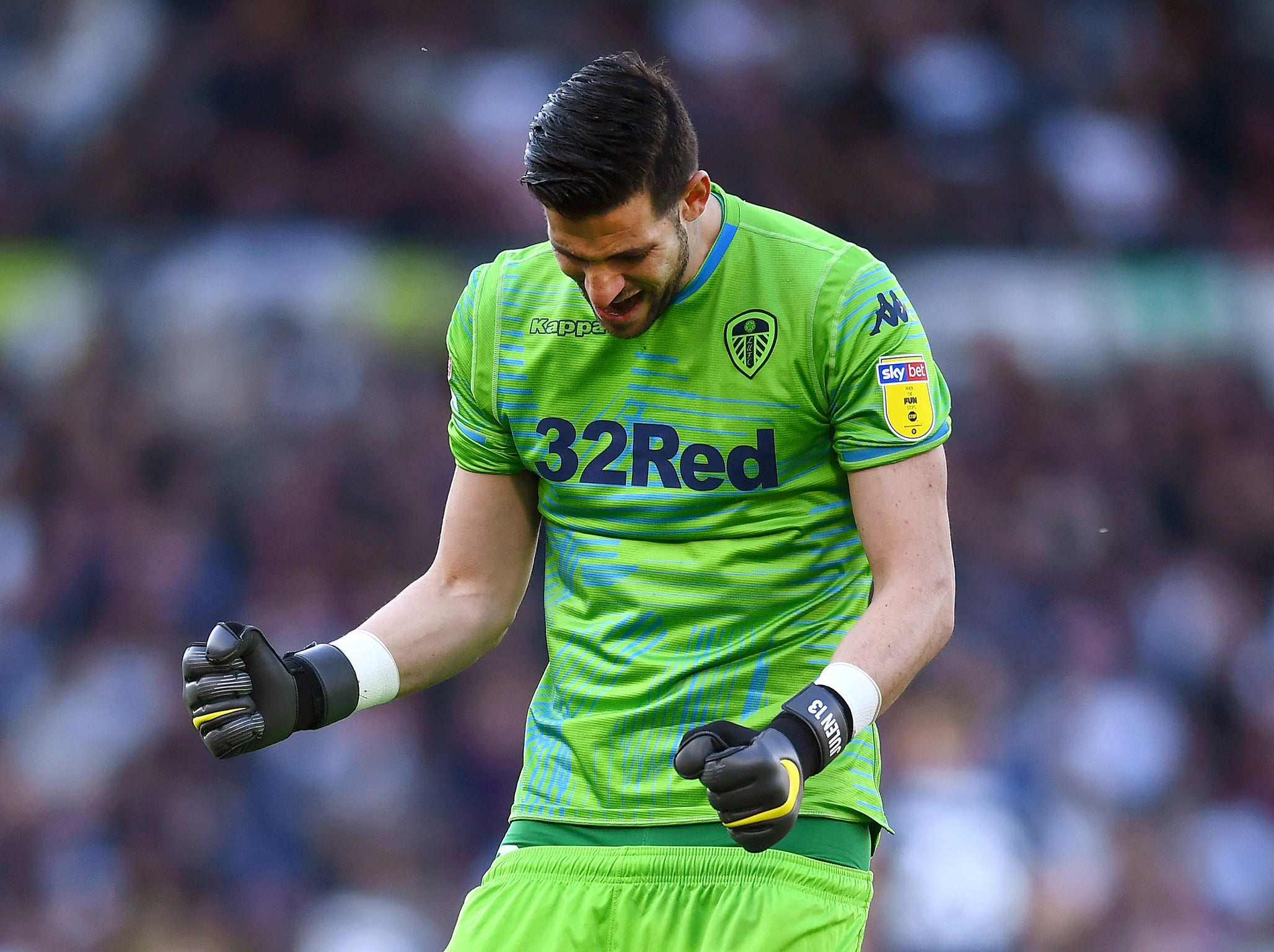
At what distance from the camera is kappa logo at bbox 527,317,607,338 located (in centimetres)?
330

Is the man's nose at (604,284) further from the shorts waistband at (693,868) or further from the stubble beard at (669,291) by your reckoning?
the shorts waistband at (693,868)

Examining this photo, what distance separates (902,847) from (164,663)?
11.6 feet

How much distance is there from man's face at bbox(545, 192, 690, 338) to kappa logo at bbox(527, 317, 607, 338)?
60 mm

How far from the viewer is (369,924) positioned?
25.5 feet

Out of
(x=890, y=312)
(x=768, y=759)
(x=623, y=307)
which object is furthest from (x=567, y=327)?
(x=768, y=759)

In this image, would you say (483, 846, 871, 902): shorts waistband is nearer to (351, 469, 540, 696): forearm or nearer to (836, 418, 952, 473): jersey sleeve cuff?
(351, 469, 540, 696): forearm

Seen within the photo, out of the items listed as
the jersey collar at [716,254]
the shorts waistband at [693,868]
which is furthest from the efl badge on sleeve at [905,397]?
the shorts waistband at [693,868]

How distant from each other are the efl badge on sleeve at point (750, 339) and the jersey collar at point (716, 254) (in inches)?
3.8

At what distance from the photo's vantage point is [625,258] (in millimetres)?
3119

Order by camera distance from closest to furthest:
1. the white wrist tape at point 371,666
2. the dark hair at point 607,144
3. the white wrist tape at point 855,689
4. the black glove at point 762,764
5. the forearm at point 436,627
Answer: the black glove at point 762,764, the white wrist tape at point 855,689, the dark hair at point 607,144, the white wrist tape at point 371,666, the forearm at point 436,627

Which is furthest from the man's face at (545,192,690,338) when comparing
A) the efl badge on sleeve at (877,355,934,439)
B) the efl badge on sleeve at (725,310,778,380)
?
the efl badge on sleeve at (877,355,934,439)

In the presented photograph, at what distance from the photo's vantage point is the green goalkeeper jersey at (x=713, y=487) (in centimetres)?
316

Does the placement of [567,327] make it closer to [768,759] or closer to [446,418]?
[768,759]

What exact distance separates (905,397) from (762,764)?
754mm
